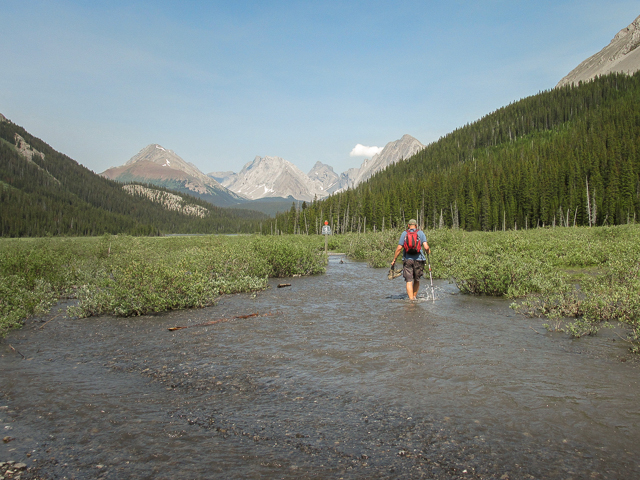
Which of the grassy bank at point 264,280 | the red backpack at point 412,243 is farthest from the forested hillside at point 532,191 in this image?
the red backpack at point 412,243

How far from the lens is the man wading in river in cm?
1516

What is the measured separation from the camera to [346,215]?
122062 millimetres

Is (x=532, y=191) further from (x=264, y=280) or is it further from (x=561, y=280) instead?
(x=264, y=280)

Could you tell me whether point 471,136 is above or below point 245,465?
above

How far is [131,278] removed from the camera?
1393 centimetres

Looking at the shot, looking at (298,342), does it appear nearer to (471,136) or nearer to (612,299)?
(612,299)

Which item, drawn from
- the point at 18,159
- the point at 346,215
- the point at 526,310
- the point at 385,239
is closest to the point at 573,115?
the point at 346,215

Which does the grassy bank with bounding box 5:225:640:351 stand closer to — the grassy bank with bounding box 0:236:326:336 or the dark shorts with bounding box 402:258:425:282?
the grassy bank with bounding box 0:236:326:336

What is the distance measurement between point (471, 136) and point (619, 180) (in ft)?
359

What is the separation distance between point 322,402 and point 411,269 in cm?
992

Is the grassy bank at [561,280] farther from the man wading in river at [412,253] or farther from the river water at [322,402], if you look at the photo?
the man wading in river at [412,253]

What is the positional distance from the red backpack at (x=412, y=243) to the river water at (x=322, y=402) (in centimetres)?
402

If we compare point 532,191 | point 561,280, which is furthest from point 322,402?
point 532,191

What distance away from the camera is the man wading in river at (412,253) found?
1516cm
